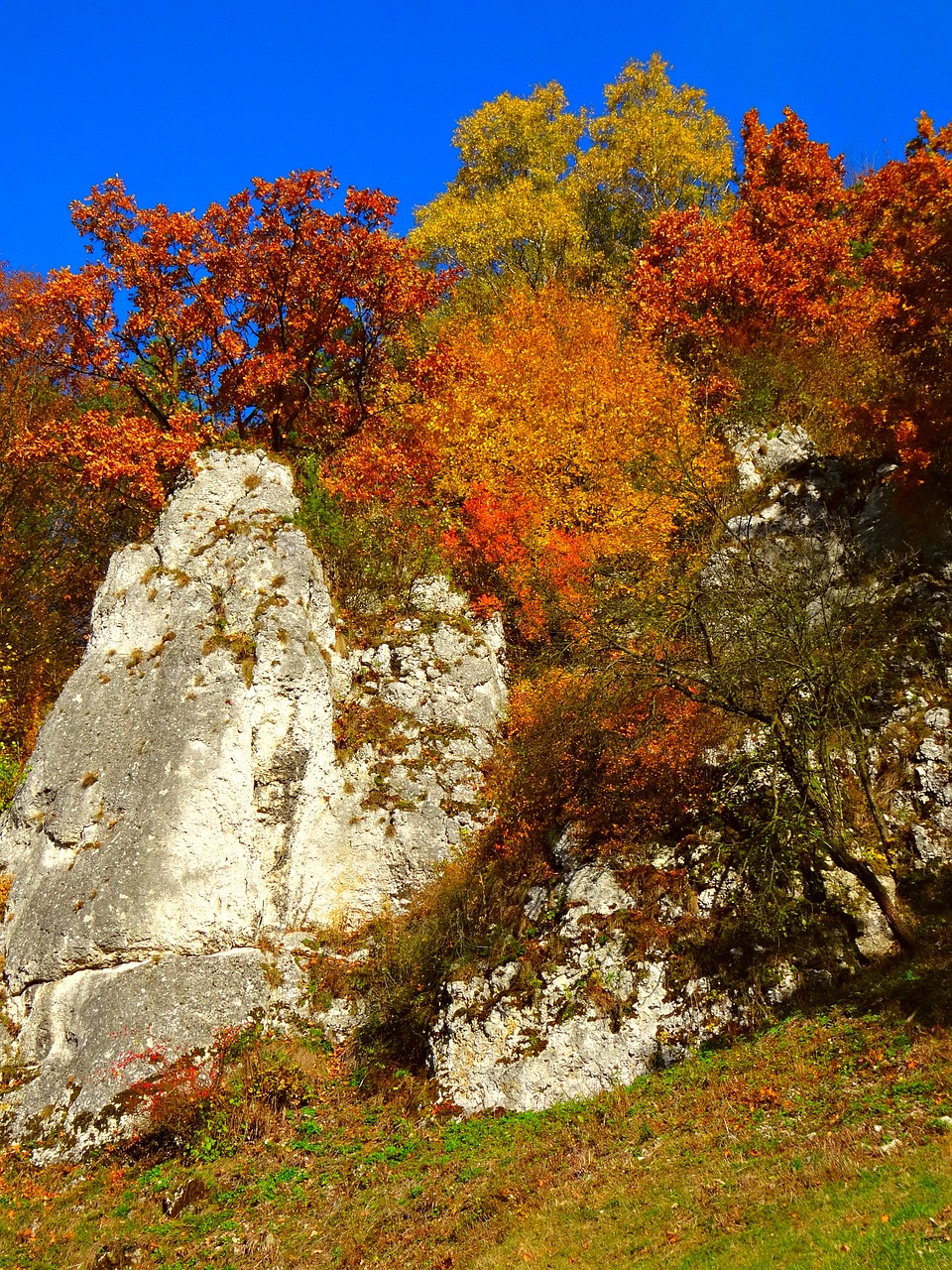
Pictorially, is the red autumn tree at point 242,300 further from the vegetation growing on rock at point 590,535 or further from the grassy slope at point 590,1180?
the grassy slope at point 590,1180

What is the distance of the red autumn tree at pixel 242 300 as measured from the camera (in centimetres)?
1812

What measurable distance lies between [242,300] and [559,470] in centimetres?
979

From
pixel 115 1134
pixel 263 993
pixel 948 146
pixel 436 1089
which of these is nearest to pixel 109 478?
pixel 263 993

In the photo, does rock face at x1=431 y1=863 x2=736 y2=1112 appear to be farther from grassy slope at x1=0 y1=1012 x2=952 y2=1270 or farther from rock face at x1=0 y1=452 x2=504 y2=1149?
rock face at x1=0 y1=452 x2=504 y2=1149

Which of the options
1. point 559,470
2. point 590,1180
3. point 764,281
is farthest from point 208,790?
point 764,281

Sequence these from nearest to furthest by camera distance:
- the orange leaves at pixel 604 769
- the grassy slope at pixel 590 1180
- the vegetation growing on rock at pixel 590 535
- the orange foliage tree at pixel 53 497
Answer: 1. the grassy slope at pixel 590 1180
2. the vegetation growing on rock at pixel 590 535
3. the orange leaves at pixel 604 769
4. the orange foliage tree at pixel 53 497

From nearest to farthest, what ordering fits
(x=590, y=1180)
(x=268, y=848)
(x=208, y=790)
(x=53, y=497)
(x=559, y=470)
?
(x=590, y=1180)
(x=208, y=790)
(x=268, y=848)
(x=53, y=497)
(x=559, y=470)

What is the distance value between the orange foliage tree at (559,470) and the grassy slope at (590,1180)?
991 cm

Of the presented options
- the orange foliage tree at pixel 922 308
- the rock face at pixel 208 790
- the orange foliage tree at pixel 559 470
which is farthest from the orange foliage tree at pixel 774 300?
the rock face at pixel 208 790

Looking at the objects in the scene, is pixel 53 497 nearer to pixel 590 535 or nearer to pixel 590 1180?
pixel 590 535

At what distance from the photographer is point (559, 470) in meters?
23.0

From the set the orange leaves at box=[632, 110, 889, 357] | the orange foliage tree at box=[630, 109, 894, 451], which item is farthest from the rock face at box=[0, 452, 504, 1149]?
the orange leaves at box=[632, 110, 889, 357]

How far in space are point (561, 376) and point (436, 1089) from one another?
66.3 feet

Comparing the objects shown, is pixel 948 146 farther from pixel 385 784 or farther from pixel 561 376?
pixel 385 784
